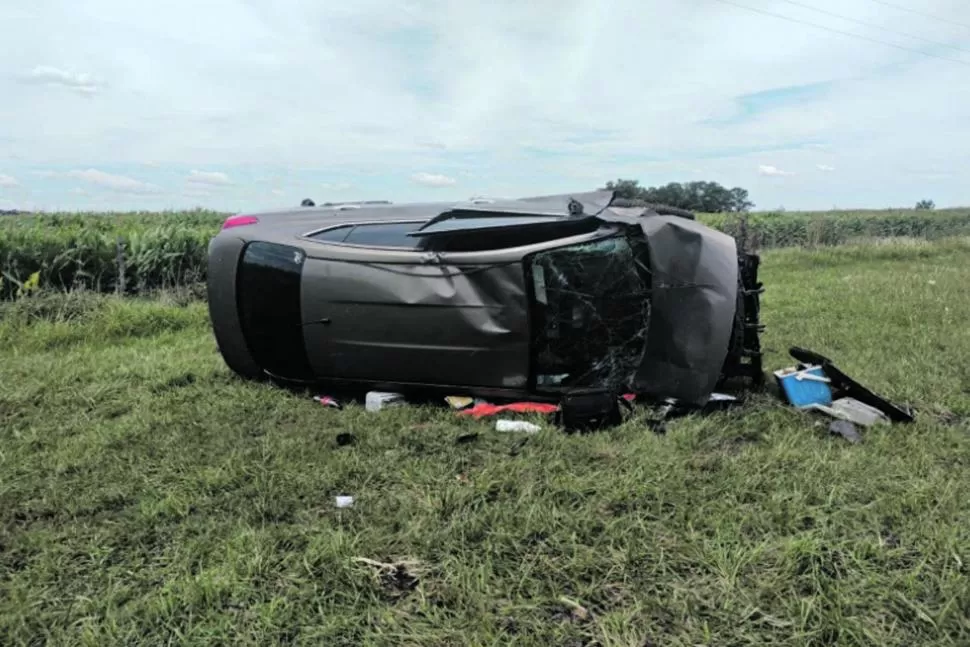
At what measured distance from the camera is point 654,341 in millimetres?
3916

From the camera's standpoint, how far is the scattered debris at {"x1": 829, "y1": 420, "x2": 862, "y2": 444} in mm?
3421

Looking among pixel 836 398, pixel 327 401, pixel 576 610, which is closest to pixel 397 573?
pixel 576 610

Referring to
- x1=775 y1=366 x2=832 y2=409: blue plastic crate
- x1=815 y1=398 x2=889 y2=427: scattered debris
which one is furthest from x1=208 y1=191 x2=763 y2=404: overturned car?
x1=815 y1=398 x2=889 y2=427: scattered debris

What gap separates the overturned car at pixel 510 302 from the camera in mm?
3840

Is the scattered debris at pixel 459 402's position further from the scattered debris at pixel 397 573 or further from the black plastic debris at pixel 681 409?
the scattered debris at pixel 397 573

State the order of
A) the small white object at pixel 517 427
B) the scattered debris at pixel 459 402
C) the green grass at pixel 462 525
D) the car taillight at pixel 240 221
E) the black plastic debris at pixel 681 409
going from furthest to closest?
the car taillight at pixel 240 221
the scattered debris at pixel 459 402
the black plastic debris at pixel 681 409
the small white object at pixel 517 427
the green grass at pixel 462 525

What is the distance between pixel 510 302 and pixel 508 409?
0.67 metres

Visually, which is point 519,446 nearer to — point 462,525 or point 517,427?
point 517,427

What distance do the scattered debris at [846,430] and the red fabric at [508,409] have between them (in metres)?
1.55

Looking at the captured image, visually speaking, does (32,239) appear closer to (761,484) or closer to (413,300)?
(413,300)

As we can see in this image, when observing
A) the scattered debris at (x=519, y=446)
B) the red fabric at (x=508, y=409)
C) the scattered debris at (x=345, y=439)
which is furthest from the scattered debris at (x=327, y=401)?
the scattered debris at (x=519, y=446)

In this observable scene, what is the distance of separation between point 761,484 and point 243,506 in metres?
2.35

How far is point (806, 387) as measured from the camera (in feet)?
13.1

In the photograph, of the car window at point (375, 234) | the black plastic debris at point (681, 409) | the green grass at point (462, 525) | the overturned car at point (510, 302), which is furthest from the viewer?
the car window at point (375, 234)
